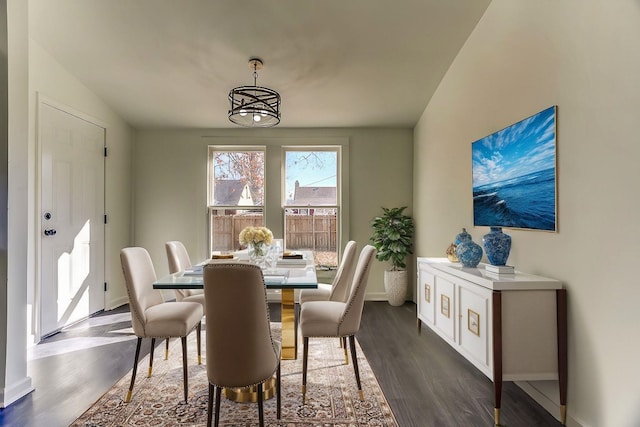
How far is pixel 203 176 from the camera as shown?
471 centimetres

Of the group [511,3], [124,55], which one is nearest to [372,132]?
[511,3]

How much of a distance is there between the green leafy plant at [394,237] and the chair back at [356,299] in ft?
7.12

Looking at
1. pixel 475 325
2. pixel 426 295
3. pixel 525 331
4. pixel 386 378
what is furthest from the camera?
pixel 426 295

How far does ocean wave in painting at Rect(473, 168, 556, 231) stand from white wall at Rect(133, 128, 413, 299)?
6.19 ft

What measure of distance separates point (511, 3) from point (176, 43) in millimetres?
2749

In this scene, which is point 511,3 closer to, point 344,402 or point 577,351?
point 577,351

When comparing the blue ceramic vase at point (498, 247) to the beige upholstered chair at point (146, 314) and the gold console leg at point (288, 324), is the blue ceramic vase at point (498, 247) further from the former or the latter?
the beige upholstered chair at point (146, 314)

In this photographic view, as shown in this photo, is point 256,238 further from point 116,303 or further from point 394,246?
point 116,303

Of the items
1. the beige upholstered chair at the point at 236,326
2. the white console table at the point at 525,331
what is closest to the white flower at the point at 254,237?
the beige upholstered chair at the point at 236,326

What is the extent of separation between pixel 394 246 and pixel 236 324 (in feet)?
9.99

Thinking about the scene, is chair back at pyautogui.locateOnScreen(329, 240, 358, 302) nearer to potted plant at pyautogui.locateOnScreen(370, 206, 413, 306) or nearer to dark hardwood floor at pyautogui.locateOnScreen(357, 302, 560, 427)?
dark hardwood floor at pyautogui.locateOnScreen(357, 302, 560, 427)

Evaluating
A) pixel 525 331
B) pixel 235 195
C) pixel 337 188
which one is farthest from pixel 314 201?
pixel 525 331

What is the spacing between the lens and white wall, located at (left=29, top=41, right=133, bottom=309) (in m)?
3.17

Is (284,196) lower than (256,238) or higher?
higher
